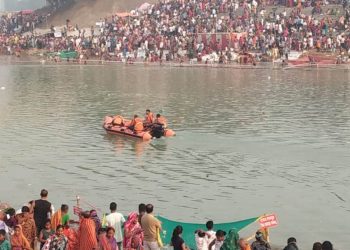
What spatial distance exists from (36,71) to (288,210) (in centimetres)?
4904

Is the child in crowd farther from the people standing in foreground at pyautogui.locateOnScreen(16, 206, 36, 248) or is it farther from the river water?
the river water

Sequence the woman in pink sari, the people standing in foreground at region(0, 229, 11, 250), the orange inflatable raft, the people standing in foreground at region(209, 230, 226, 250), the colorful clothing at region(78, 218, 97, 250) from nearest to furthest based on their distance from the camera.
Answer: the people standing in foreground at region(0, 229, 11, 250), the people standing in foreground at region(209, 230, 226, 250), the colorful clothing at region(78, 218, 97, 250), the woman in pink sari, the orange inflatable raft

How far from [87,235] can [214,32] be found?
55896 mm

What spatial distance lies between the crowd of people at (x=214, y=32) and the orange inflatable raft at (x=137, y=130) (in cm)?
3295

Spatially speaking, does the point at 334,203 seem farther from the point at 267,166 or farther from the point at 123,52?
the point at 123,52

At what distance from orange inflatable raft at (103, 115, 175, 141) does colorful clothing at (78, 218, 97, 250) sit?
16.8m

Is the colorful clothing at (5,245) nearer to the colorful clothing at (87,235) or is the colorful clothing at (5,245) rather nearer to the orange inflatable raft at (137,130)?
the colorful clothing at (87,235)

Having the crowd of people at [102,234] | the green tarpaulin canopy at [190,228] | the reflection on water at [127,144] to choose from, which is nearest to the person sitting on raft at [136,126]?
the reflection on water at [127,144]

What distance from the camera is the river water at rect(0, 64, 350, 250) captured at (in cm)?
2061

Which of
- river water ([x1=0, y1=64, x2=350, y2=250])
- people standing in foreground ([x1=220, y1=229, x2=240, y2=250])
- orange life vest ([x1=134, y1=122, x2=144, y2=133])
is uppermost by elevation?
people standing in foreground ([x1=220, y1=229, x2=240, y2=250])

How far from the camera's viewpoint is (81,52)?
258 ft

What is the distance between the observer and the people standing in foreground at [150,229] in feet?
44.2

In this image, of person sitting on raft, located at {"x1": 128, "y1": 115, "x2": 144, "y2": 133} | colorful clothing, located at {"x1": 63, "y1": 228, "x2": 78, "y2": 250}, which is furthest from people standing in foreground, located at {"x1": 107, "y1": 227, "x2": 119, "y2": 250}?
person sitting on raft, located at {"x1": 128, "y1": 115, "x2": 144, "y2": 133}

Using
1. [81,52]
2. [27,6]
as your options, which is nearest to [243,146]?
[81,52]
